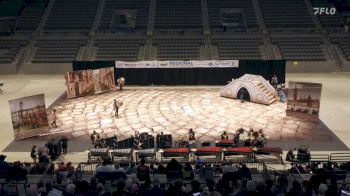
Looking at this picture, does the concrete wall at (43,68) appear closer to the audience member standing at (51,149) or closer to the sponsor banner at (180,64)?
the sponsor banner at (180,64)

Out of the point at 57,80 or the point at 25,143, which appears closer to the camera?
the point at 25,143

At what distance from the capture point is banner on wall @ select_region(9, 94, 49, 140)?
2582 centimetres

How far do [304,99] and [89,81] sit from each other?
1891 cm

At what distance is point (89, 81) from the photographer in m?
38.1

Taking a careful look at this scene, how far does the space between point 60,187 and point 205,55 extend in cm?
3642

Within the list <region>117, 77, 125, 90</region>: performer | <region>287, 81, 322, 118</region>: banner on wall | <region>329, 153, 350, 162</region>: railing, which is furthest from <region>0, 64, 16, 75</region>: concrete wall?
<region>329, 153, 350, 162</region>: railing

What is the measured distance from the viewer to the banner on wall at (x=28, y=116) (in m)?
25.8

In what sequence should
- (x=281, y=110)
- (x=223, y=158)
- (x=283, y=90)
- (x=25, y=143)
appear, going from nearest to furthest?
(x=223, y=158)
(x=25, y=143)
(x=281, y=110)
(x=283, y=90)

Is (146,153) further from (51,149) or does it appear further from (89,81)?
(89,81)

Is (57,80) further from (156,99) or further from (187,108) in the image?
(187,108)

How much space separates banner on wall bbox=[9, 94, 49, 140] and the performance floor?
584 millimetres

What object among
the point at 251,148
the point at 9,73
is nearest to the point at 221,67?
the point at 251,148

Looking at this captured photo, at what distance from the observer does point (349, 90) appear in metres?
39.5

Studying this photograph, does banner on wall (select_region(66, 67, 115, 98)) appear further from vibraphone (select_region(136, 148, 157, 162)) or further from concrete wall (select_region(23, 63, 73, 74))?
vibraphone (select_region(136, 148, 157, 162))
